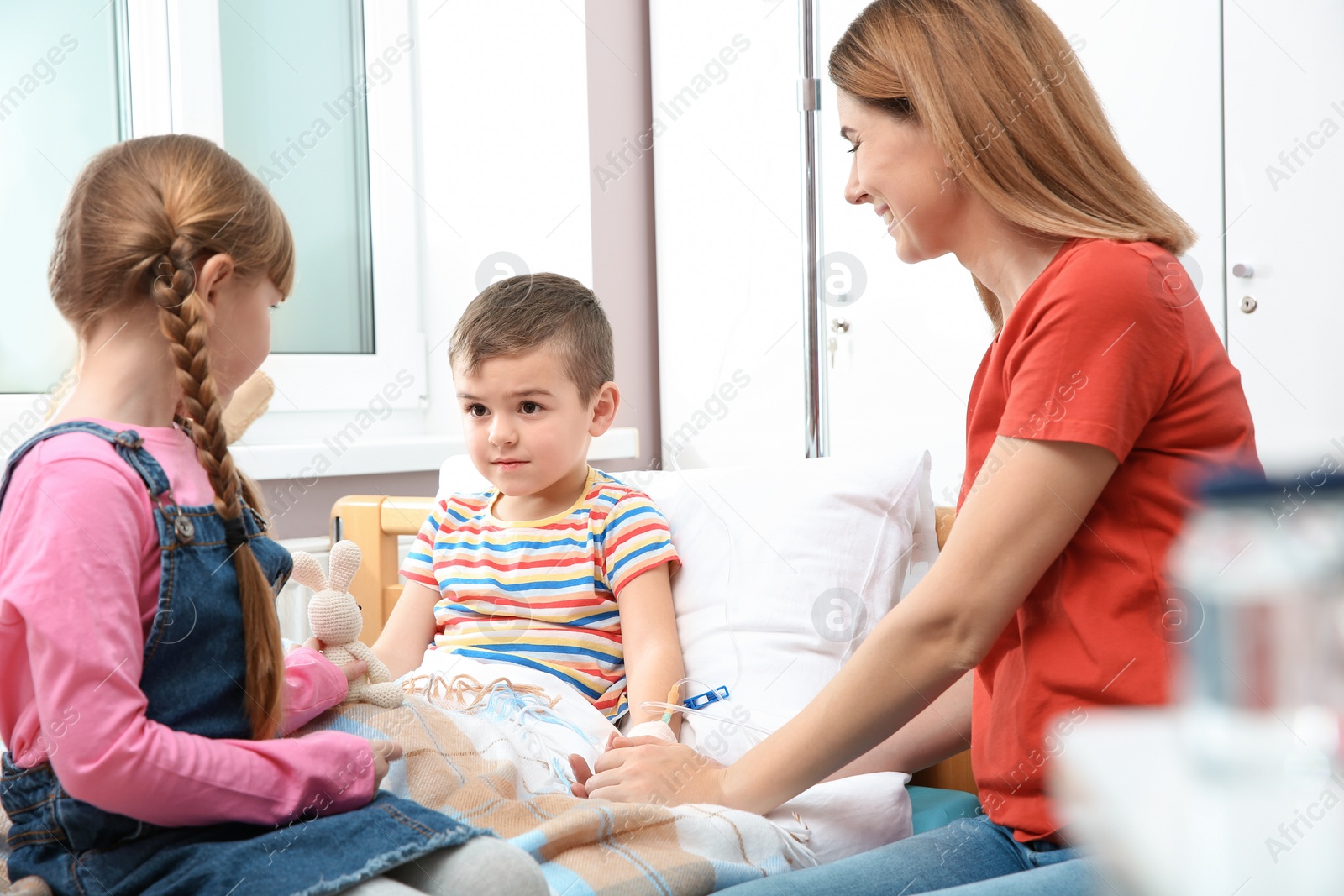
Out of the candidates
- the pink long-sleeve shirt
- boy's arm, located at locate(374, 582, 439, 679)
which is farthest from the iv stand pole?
the pink long-sleeve shirt

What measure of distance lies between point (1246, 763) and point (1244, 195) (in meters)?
1.34

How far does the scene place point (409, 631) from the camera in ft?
4.42

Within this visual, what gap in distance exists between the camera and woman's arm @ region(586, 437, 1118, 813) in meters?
0.77

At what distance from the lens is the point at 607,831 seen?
0.82 meters

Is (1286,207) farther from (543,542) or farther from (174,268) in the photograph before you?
(174,268)

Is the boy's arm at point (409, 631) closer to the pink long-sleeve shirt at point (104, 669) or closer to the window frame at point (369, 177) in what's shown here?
the pink long-sleeve shirt at point (104, 669)

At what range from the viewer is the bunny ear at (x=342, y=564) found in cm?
105

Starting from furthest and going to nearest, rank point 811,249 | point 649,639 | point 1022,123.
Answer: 1. point 811,249
2. point 649,639
3. point 1022,123

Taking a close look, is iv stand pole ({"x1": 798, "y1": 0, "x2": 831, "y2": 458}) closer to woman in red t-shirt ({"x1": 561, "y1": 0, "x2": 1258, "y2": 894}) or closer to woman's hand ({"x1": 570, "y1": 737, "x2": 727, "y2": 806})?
woman in red t-shirt ({"x1": 561, "y1": 0, "x2": 1258, "y2": 894})

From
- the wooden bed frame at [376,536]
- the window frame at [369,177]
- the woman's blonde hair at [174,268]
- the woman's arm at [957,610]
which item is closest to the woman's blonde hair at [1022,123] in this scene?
the woman's arm at [957,610]

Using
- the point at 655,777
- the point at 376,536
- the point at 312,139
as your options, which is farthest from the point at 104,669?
the point at 312,139

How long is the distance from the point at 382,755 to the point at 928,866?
17.2 inches

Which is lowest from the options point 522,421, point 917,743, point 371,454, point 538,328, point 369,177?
point 917,743

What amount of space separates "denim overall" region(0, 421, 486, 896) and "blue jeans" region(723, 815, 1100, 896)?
24 cm
